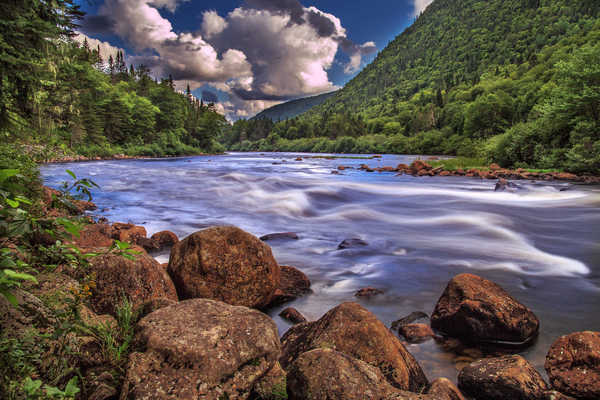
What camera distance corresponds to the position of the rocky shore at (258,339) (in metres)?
2.13

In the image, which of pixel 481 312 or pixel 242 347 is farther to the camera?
pixel 481 312

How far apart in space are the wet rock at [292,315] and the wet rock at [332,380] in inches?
89.3

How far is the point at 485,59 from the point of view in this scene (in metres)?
153

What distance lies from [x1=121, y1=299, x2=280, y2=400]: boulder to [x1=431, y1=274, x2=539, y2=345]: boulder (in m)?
2.70

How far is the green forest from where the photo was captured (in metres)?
21.7

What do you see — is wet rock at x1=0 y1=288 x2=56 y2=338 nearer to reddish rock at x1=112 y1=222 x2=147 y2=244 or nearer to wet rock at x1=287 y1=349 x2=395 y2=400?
wet rock at x1=287 y1=349 x2=395 y2=400

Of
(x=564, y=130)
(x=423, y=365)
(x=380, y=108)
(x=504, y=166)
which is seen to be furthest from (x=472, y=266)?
(x=380, y=108)

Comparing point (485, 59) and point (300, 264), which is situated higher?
point (485, 59)

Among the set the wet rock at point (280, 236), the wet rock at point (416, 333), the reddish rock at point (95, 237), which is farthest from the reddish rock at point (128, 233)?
the wet rock at point (416, 333)

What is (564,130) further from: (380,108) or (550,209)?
(380,108)

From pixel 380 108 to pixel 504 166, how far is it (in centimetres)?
15440

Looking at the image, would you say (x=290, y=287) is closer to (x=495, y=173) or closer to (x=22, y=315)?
(x=22, y=315)

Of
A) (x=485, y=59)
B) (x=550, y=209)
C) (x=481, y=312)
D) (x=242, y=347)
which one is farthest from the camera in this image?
(x=485, y=59)

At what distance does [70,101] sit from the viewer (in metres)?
41.4
